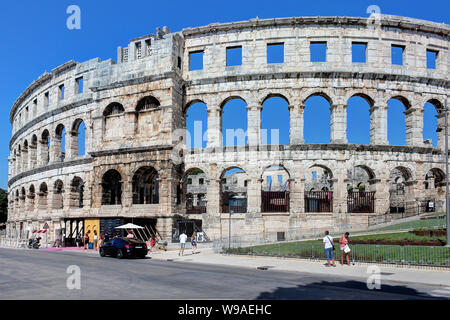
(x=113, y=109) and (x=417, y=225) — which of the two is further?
(x=113, y=109)

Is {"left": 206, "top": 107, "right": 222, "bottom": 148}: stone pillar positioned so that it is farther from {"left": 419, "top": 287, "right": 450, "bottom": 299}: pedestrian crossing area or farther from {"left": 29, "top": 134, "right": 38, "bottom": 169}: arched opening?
{"left": 29, "top": 134, "right": 38, "bottom": 169}: arched opening

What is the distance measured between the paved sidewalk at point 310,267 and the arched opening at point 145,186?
9487mm

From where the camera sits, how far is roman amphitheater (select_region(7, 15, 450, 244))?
33.2 m

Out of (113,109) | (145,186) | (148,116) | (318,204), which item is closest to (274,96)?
(318,204)

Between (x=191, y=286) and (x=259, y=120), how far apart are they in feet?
76.3

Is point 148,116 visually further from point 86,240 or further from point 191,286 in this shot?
point 191,286

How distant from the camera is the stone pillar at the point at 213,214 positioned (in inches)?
1318

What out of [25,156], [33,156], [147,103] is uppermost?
[147,103]

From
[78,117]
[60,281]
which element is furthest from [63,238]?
[60,281]

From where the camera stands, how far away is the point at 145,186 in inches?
1533

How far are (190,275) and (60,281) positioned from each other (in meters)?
4.61

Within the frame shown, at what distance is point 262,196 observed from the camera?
3406 cm

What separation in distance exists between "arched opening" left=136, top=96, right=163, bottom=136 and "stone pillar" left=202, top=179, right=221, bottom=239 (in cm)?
667

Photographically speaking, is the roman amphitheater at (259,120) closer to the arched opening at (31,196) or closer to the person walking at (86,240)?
the person walking at (86,240)
